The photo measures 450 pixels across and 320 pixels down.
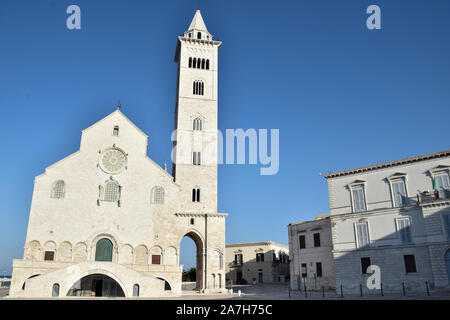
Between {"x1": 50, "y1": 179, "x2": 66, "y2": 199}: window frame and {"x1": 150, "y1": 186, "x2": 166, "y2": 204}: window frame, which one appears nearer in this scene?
{"x1": 50, "y1": 179, "x2": 66, "y2": 199}: window frame

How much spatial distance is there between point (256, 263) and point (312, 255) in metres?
29.9

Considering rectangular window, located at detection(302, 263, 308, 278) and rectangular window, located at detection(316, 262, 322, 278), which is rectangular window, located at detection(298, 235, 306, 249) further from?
rectangular window, located at detection(316, 262, 322, 278)

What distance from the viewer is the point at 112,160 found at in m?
40.3

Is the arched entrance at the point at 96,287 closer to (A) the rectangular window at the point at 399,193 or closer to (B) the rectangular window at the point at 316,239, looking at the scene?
(B) the rectangular window at the point at 316,239

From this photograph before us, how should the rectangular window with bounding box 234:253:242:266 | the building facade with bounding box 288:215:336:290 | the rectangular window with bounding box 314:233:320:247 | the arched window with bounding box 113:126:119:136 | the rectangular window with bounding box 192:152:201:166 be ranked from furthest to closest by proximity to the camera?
the rectangular window with bounding box 234:253:242:266 < the rectangular window with bounding box 192:152:201:166 < the arched window with bounding box 113:126:119:136 < the rectangular window with bounding box 314:233:320:247 < the building facade with bounding box 288:215:336:290

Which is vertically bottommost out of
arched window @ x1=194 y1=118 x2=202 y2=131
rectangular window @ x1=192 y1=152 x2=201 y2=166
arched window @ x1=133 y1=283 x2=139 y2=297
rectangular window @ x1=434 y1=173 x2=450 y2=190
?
arched window @ x1=133 y1=283 x2=139 y2=297

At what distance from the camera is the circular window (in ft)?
131

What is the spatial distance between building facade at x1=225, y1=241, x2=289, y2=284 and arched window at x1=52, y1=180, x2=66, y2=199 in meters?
39.6

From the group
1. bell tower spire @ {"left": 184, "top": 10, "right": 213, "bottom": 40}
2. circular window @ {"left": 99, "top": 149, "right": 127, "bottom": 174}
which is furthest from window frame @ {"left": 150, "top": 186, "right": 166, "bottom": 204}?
bell tower spire @ {"left": 184, "top": 10, "right": 213, "bottom": 40}

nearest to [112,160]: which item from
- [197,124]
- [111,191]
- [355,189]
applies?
[111,191]

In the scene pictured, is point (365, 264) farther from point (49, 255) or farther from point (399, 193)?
point (49, 255)

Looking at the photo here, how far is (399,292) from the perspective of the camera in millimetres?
29312

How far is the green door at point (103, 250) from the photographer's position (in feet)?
121
